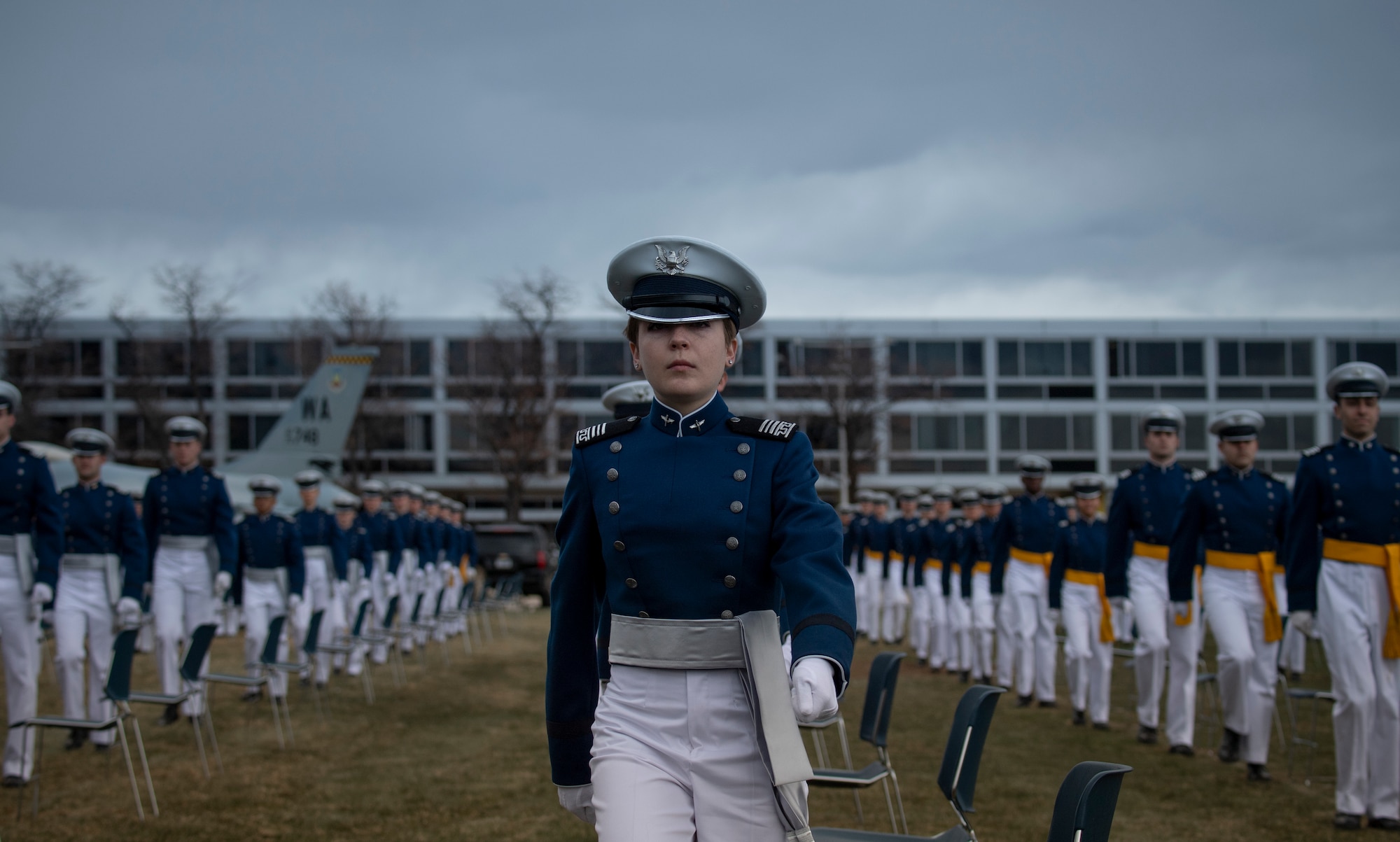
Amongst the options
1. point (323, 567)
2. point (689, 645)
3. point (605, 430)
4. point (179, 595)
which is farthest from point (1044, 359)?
point (689, 645)

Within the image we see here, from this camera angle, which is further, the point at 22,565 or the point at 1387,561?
the point at 22,565

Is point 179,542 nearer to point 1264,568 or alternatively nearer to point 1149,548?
point 1149,548

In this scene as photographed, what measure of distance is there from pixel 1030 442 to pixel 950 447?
3637 mm

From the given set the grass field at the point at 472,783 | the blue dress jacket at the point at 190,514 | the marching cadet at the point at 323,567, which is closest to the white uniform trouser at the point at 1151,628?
the grass field at the point at 472,783

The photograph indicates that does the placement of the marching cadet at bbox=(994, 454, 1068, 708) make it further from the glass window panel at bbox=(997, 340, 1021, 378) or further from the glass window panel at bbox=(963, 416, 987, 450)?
the glass window panel at bbox=(997, 340, 1021, 378)

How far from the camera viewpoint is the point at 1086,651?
11352 millimetres

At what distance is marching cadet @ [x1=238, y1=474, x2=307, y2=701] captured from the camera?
1270 cm

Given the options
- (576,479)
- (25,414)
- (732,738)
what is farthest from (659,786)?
(25,414)

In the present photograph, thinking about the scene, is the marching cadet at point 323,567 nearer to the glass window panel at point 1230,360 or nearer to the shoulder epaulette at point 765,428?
the shoulder epaulette at point 765,428

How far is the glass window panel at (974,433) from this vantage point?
5428cm

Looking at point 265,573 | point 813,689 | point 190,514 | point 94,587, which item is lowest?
point 265,573

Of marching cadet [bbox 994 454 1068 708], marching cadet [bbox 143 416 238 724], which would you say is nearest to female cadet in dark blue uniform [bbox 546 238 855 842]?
marching cadet [bbox 143 416 238 724]

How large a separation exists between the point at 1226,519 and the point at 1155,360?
48432mm

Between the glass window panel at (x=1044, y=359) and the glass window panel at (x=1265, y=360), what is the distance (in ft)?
27.1
